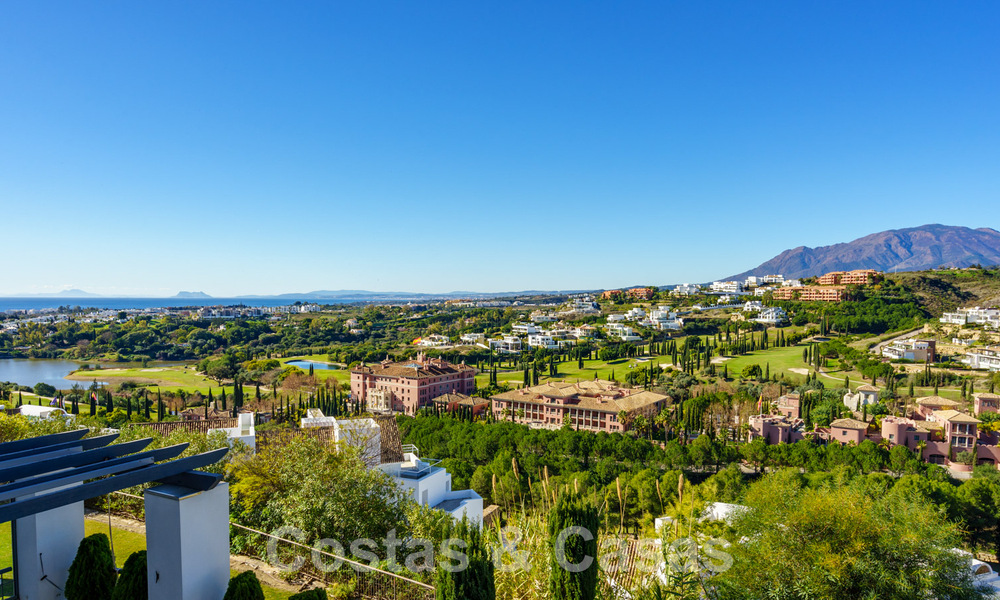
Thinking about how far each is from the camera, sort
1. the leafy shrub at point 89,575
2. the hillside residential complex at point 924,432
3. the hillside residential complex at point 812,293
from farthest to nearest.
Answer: the hillside residential complex at point 812,293 → the hillside residential complex at point 924,432 → the leafy shrub at point 89,575

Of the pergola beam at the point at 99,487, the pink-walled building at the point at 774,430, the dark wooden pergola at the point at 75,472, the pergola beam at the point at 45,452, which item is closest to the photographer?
the pergola beam at the point at 99,487

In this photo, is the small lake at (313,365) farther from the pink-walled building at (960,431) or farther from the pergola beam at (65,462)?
the pergola beam at (65,462)

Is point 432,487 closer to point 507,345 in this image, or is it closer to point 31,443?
point 31,443

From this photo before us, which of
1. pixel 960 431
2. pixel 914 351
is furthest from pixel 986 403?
pixel 914 351

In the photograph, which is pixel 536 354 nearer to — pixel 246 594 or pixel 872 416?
pixel 872 416

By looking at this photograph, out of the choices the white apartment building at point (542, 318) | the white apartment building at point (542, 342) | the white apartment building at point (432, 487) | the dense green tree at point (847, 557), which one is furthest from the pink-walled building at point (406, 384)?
the white apartment building at point (542, 318)

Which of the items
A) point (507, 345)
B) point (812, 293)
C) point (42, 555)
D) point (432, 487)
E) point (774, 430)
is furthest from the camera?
point (812, 293)
